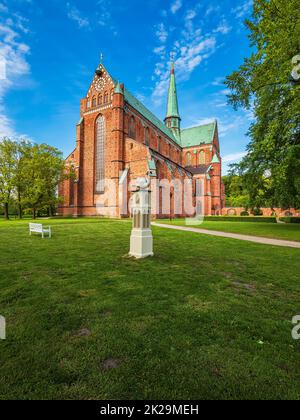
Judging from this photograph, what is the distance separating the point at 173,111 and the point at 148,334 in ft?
191

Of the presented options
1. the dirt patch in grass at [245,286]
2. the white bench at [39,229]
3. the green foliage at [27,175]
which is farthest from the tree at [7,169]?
the dirt patch in grass at [245,286]

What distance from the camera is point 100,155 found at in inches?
1233

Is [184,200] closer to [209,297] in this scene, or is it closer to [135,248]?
[135,248]

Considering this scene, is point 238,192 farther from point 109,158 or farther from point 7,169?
point 7,169

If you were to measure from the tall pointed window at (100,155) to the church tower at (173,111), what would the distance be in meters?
27.4

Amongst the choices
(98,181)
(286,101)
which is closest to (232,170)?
(286,101)

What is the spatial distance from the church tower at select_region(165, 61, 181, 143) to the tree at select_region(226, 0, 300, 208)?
41.9 meters

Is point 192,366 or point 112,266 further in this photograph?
point 112,266

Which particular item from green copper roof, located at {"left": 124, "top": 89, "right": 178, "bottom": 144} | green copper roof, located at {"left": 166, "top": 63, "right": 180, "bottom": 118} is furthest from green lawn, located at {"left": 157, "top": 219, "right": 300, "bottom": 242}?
green copper roof, located at {"left": 166, "top": 63, "right": 180, "bottom": 118}

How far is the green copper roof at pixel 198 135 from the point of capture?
51.9 meters

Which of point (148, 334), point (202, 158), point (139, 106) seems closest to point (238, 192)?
point (202, 158)

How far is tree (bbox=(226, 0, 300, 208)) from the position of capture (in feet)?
33.6

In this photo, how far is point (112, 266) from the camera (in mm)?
5348

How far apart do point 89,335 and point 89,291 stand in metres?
1.32
